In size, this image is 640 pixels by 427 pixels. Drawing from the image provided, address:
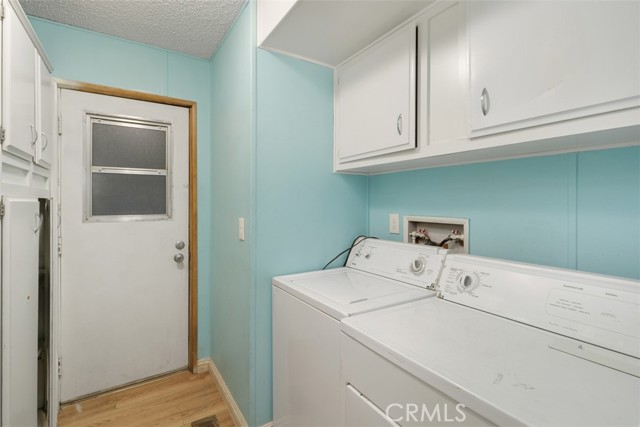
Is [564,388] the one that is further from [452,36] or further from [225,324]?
[225,324]

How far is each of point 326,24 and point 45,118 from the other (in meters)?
1.55

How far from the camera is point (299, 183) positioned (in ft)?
5.55

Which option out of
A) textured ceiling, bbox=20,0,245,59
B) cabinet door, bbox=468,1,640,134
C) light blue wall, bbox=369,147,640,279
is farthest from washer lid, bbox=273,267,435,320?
textured ceiling, bbox=20,0,245,59

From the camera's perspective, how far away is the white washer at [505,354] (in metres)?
0.62

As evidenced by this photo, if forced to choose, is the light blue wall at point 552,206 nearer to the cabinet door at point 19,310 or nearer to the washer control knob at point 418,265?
the washer control knob at point 418,265

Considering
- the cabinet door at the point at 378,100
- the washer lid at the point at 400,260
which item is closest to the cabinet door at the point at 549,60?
the cabinet door at the point at 378,100

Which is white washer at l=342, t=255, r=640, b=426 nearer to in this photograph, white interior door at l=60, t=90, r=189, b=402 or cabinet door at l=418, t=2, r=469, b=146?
cabinet door at l=418, t=2, r=469, b=146

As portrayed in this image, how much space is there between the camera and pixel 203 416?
179cm

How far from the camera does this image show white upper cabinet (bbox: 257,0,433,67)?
1233mm

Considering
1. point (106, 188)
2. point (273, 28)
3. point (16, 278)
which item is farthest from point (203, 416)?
point (273, 28)

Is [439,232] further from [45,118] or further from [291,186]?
[45,118]

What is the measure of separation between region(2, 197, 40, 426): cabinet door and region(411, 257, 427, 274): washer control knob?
64.3 inches

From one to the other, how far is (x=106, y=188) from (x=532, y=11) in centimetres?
241

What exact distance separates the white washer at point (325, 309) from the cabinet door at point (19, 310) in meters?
1.03
